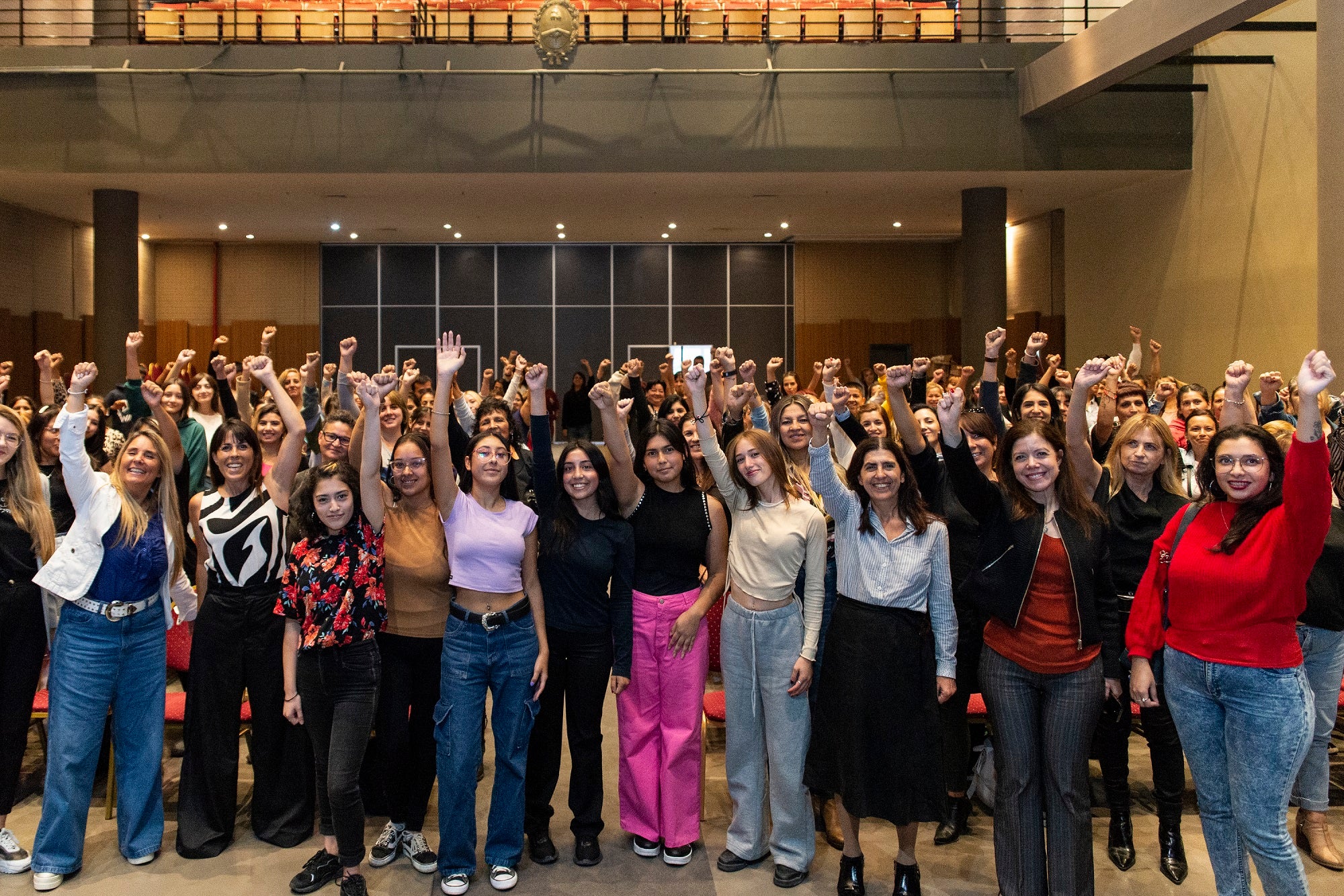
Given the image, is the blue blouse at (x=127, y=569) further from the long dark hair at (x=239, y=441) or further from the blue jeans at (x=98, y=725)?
the long dark hair at (x=239, y=441)

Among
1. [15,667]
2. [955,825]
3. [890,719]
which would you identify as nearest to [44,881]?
[15,667]

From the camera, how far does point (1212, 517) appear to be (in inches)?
124

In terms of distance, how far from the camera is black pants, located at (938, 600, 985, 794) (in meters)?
4.02

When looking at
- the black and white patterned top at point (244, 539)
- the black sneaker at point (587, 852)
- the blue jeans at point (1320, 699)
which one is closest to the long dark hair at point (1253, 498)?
the blue jeans at point (1320, 699)

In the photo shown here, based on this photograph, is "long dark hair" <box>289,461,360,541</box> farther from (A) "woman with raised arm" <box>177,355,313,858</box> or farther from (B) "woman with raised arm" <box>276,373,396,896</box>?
(A) "woman with raised arm" <box>177,355,313,858</box>

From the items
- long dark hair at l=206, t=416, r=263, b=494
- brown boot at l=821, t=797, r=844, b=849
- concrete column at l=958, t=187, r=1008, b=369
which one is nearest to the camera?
long dark hair at l=206, t=416, r=263, b=494

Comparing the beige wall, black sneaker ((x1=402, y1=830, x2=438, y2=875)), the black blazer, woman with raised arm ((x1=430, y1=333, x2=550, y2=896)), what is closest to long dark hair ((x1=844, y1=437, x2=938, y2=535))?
the black blazer

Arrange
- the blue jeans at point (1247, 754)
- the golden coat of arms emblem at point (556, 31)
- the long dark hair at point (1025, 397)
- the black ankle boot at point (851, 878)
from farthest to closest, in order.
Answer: the golden coat of arms emblem at point (556, 31), the long dark hair at point (1025, 397), the black ankle boot at point (851, 878), the blue jeans at point (1247, 754)

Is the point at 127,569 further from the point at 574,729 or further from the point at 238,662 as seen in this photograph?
the point at 574,729

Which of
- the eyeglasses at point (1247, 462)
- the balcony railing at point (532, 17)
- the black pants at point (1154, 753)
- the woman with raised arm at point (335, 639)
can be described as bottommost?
the black pants at point (1154, 753)

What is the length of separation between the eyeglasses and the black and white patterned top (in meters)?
3.17

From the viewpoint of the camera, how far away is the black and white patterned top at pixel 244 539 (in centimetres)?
388

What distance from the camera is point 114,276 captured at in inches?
534

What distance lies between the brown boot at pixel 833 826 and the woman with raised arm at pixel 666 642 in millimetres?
544
